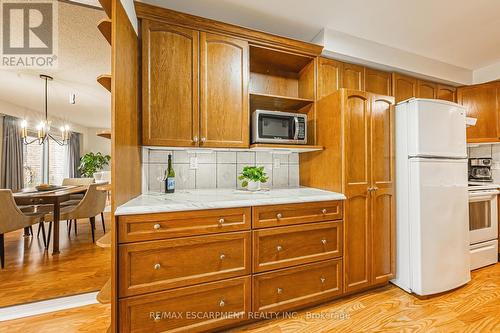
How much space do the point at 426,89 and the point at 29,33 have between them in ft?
14.2

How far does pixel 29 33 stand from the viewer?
2.02m

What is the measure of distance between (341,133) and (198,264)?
146 cm

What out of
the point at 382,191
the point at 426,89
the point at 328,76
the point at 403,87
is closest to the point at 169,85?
the point at 328,76

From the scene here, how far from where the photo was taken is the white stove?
91.8 inches

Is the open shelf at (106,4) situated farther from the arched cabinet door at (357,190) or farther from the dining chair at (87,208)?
the dining chair at (87,208)

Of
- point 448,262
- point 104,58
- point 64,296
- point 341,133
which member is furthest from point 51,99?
point 448,262

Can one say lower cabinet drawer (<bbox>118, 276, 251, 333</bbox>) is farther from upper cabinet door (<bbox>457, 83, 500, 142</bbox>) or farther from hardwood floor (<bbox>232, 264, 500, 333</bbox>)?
upper cabinet door (<bbox>457, 83, 500, 142</bbox>)

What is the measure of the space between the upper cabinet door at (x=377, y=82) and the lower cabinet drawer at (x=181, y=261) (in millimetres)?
2089

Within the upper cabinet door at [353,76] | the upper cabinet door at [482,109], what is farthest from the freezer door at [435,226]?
the upper cabinet door at [482,109]

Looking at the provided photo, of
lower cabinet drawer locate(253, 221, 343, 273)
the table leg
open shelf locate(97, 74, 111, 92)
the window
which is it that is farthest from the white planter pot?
the window

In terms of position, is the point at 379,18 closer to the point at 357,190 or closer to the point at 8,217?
the point at 357,190

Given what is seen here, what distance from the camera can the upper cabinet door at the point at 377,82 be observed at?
7.73 ft

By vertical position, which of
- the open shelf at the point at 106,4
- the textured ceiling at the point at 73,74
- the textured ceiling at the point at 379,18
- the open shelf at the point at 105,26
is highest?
the textured ceiling at the point at 379,18

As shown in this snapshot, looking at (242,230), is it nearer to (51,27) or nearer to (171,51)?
(171,51)
